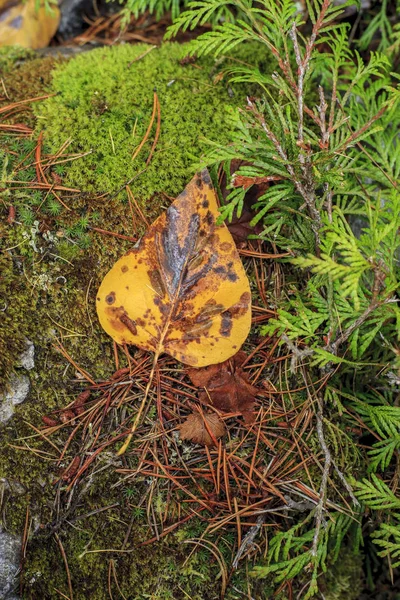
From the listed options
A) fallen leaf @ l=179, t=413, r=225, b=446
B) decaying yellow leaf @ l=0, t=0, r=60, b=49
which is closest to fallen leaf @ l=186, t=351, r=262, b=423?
fallen leaf @ l=179, t=413, r=225, b=446

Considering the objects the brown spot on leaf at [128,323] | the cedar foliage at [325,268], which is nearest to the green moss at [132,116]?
the cedar foliage at [325,268]

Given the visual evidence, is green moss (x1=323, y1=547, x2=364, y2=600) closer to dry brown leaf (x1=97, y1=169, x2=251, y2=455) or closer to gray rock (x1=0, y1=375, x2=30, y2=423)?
dry brown leaf (x1=97, y1=169, x2=251, y2=455)

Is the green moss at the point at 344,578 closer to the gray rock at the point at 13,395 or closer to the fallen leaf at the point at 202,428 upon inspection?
the fallen leaf at the point at 202,428

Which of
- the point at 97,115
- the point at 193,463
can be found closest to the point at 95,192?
the point at 97,115

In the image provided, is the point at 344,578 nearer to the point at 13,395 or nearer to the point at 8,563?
the point at 8,563

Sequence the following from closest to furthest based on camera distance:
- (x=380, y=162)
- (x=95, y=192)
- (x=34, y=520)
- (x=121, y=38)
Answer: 1. (x=34, y=520)
2. (x=95, y=192)
3. (x=380, y=162)
4. (x=121, y=38)

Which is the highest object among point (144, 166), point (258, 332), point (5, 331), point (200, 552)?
point (144, 166)

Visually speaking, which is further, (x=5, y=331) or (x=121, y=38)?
(x=121, y=38)

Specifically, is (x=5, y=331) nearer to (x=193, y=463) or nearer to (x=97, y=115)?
(x=193, y=463)
